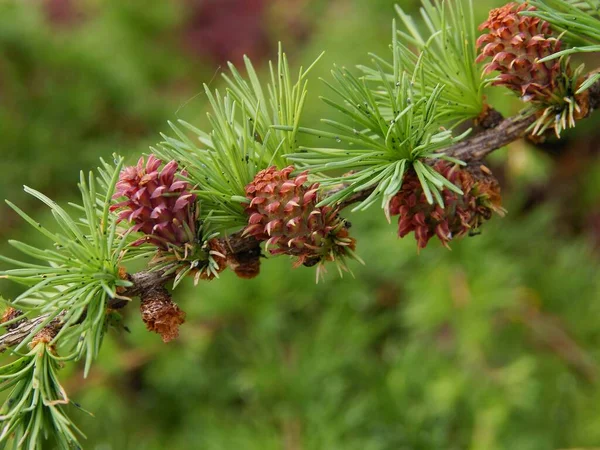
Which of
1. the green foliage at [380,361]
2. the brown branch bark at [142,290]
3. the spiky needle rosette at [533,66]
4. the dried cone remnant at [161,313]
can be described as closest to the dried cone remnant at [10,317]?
the brown branch bark at [142,290]

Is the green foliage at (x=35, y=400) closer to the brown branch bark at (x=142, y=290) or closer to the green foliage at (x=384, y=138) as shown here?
the brown branch bark at (x=142, y=290)

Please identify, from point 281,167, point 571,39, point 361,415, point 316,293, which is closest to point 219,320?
point 316,293

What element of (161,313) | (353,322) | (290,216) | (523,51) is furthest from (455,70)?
(353,322)

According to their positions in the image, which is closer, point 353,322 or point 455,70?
point 455,70

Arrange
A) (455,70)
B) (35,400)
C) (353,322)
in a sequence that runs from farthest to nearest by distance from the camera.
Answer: (353,322) < (455,70) < (35,400)

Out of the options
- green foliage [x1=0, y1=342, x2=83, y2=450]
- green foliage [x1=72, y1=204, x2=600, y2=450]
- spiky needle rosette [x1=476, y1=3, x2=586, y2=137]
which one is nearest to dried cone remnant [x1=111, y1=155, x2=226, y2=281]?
green foliage [x1=0, y1=342, x2=83, y2=450]

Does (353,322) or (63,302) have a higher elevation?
(353,322)

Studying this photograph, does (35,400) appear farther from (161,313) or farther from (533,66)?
(533,66)

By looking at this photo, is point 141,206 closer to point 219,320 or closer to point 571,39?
point 571,39
